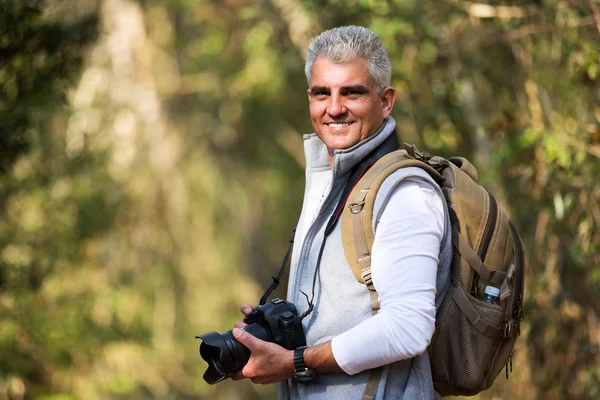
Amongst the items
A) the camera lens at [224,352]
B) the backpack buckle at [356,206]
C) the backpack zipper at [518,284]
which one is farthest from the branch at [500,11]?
the camera lens at [224,352]

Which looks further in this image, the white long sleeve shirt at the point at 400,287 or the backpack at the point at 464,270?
the backpack at the point at 464,270

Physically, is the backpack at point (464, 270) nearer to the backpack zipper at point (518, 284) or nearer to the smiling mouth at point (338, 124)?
the backpack zipper at point (518, 284)

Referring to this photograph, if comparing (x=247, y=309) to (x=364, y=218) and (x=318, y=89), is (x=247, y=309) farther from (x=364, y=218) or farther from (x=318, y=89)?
(x=318, y=89)

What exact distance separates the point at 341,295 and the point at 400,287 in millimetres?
260

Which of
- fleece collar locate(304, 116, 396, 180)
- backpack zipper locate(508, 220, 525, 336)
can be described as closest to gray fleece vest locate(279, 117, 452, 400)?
fleece collar locate(304, 116, 396, 180)

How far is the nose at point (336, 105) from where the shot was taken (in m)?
2.56

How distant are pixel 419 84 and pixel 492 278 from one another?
4.44 metres

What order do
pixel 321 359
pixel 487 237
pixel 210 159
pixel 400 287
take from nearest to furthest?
pixel 400 287 < pixel 321 359 < pixel 487 237 < pixel 210 159

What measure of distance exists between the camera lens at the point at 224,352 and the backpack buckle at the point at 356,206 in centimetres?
46

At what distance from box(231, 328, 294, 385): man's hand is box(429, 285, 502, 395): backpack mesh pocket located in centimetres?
44

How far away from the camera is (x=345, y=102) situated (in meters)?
2.56

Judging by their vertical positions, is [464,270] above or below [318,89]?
below

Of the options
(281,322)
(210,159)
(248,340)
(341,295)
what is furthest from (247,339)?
(210,159)

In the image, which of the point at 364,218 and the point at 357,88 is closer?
the point at 364,218
